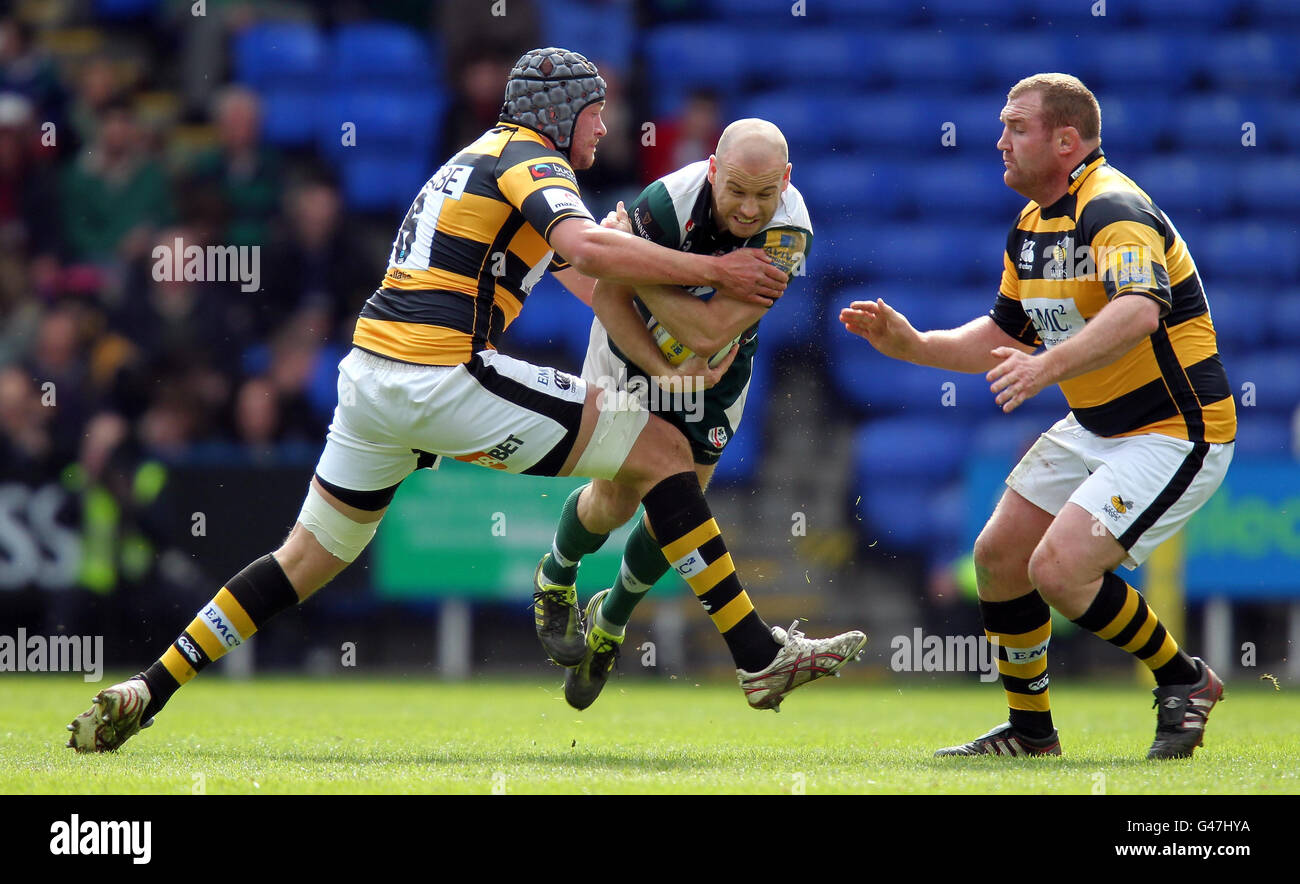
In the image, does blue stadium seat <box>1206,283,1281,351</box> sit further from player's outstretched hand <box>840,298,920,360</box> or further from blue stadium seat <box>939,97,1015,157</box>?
player's outstretched hand <box>840,298,920,360</box>

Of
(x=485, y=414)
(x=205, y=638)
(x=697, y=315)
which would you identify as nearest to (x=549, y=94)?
(x=697, y=315)

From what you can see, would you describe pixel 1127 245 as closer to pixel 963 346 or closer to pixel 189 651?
pixel 963 346

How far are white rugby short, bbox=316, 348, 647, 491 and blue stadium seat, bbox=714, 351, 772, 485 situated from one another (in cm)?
492

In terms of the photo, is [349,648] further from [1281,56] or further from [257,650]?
[1281,56]

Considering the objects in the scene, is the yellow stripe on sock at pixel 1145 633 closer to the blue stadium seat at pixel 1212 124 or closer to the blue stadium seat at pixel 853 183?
the blue stadium seat at pixel 853 183

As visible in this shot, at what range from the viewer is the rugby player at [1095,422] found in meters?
4.86

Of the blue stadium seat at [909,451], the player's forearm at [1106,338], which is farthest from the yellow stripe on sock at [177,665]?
the blue stadium seat at [909,451]

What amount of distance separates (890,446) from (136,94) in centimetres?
675

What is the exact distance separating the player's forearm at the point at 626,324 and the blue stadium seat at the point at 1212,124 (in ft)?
27.2

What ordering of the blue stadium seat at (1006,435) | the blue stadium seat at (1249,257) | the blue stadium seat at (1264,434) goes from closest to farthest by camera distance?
the blue stadium seat at (1006,435), the blue stadium seat at (1264,434), the blue stadium seat at (1249,257)

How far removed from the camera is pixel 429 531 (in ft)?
30.7

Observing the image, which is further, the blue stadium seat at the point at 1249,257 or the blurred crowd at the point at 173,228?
the blue stadium seat at the point at 1249,257

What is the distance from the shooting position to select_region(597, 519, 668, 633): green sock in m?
5.53

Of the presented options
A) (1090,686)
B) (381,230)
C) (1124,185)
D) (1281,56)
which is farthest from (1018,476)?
(1281,56)
